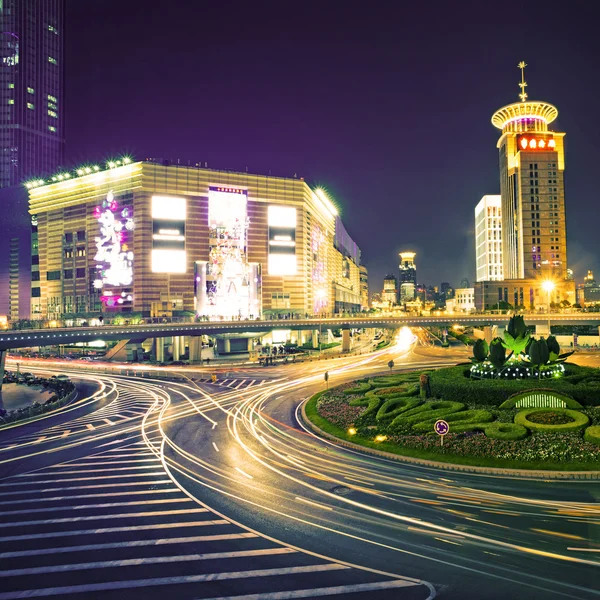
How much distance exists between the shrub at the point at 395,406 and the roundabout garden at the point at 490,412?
8cm

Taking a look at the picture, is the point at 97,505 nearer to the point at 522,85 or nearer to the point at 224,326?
the point at 224,326

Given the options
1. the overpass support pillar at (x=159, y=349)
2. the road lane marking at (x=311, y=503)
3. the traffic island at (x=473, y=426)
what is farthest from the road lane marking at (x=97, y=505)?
the overpass support pillar at (x=159, y=349)

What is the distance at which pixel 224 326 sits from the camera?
283 feet

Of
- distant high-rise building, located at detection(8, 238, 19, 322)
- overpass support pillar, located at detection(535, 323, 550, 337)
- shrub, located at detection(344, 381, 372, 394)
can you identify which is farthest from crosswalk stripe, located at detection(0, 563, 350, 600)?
distant high-rise building, located at detection(8, 238, 19, 322)

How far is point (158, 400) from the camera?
4925 cm

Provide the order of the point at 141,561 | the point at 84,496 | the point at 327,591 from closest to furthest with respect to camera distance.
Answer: the point at 327,591
the point at 141,561
the point at 84,496

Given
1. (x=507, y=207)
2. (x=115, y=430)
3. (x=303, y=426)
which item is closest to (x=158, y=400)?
(x=115, y=430)

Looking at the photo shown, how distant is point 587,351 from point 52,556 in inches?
3945

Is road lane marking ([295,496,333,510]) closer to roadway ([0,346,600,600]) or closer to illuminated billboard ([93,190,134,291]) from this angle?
roadway ([0,346,600,600])

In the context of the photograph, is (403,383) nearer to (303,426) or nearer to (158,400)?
(303,426)

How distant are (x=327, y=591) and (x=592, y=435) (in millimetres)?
21230

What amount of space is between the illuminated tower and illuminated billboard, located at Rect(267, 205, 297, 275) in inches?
3755

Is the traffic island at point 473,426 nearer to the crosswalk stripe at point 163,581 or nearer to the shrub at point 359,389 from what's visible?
the shrub at point 359,389

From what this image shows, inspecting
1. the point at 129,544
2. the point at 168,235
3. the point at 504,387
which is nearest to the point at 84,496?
the point at 129,544
